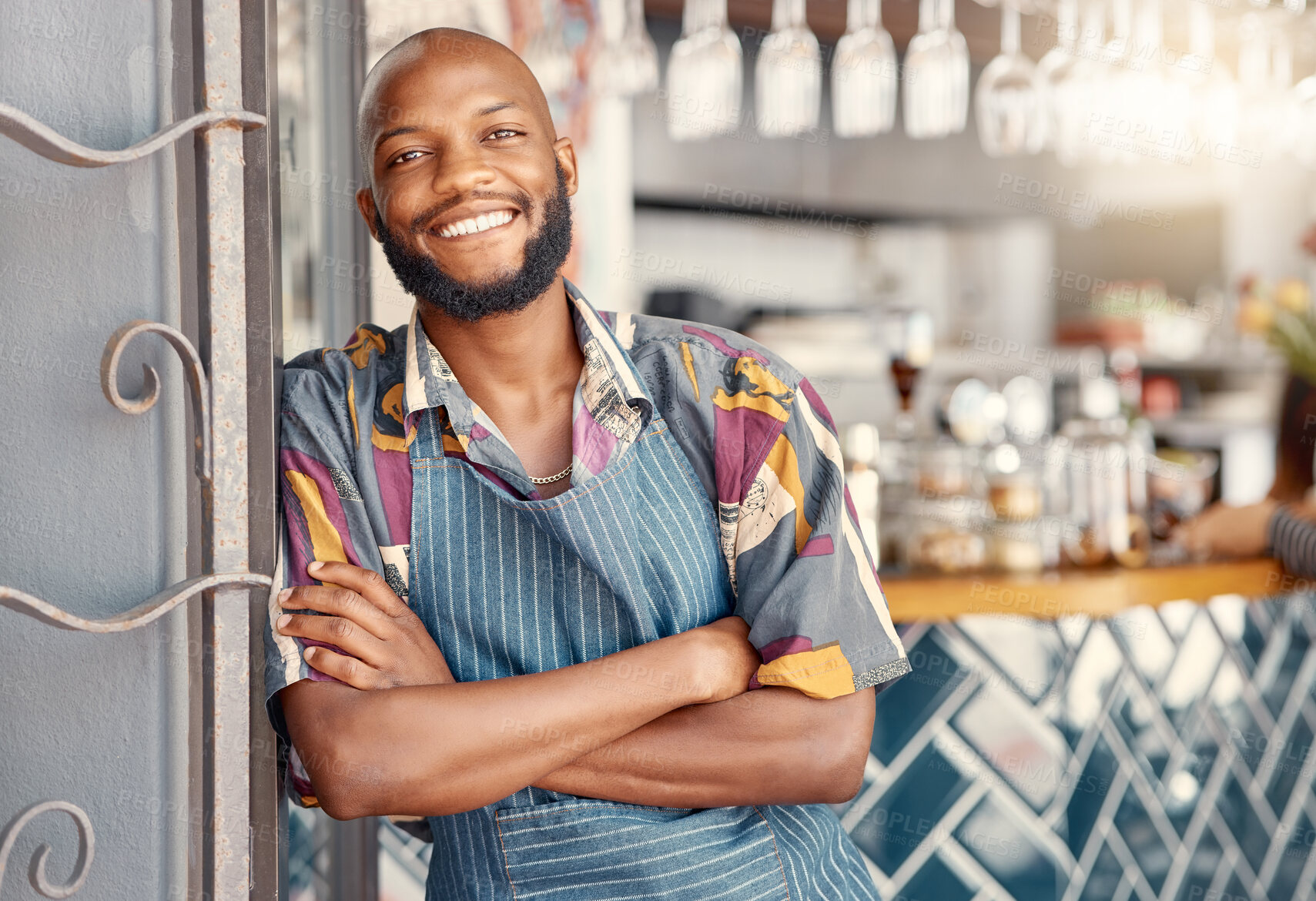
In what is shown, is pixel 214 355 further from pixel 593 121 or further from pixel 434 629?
pixel 593 121

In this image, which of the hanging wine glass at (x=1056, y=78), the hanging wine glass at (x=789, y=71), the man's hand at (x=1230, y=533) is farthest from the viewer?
the hanging wine glass at (x=1056, y=78)

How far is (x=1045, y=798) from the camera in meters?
1.76

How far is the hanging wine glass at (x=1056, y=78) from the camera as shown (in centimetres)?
237

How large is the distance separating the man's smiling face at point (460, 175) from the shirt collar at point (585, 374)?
50 mm

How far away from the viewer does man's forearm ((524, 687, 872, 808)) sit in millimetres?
961

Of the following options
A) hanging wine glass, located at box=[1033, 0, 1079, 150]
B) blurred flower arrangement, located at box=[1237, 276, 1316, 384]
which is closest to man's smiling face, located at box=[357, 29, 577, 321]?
hanging wine glass, located at box=[1033, 0, 1079, 150]

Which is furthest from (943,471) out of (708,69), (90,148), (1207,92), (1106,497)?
(90,148)

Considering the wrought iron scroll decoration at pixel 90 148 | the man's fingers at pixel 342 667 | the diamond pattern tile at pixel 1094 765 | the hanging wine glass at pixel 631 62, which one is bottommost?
the diamond pattern tile at pixel 1094 765

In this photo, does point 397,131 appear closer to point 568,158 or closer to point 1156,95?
point 568,158

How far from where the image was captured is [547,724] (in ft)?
2.98

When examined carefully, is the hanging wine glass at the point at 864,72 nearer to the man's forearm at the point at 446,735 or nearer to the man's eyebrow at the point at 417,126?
the man's eyebrow at the point at 417,126

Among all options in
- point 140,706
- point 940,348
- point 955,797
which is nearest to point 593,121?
point 940,348

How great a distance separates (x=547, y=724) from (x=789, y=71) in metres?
1.73

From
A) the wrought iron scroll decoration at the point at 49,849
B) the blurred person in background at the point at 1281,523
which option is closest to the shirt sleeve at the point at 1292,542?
the blurred person in background at the point at 1281,523
